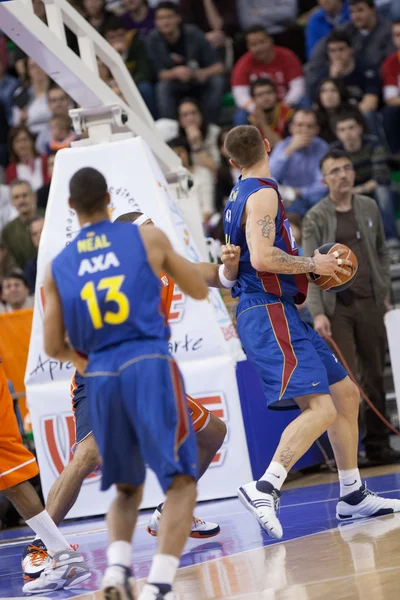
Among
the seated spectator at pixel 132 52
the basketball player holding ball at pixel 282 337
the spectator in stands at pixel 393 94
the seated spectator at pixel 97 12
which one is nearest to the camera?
the basketball player holding ball at pixel 282 337

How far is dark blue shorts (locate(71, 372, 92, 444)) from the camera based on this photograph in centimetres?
596

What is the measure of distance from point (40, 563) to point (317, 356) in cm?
195

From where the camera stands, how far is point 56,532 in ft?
18.7

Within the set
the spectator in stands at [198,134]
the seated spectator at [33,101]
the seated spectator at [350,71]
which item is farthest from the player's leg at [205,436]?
the seated spectator at [33,101]

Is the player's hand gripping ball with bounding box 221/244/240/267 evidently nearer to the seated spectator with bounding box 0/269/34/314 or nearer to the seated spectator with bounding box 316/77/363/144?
the seated spectator with bounding box 0/269/34/314

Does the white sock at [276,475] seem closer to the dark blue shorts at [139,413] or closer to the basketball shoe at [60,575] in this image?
the basketball shoe at [60,575]

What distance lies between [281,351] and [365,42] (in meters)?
8.04

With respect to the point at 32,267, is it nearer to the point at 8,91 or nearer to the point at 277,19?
the point at 8,91

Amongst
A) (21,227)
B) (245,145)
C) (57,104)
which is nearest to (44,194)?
(21,227)

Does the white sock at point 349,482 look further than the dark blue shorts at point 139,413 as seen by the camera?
Yes

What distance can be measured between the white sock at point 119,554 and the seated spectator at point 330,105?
25.8 ft

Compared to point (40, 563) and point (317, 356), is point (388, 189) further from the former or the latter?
point (40, 563)

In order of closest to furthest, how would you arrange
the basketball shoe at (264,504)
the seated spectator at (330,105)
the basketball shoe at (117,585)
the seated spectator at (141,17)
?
1. the basketball shoe at (117,585)
2. the basketball shoe at (264,504)
3. the seated spectator at (330,105)
4. the seated spectator at (141,17)

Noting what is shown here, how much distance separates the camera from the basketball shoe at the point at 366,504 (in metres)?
6.01
